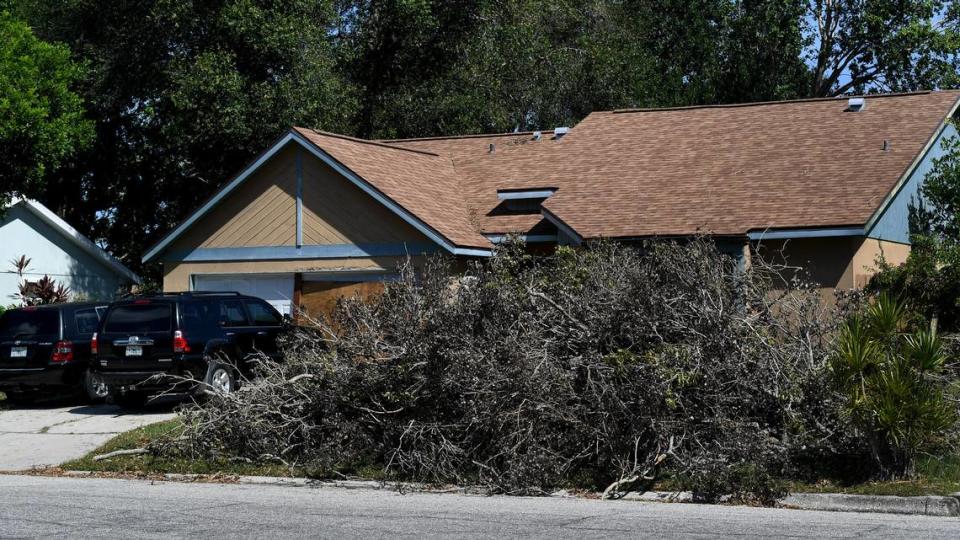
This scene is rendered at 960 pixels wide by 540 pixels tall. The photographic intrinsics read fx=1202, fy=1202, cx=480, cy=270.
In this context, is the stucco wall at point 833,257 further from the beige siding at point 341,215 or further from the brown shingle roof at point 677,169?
the beige siding at point 341,215

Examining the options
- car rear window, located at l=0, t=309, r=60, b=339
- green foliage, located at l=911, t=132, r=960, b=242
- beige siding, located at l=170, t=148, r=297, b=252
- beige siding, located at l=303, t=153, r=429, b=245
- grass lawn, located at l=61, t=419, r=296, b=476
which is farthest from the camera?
beige siding, located at l=170, t=148, r=297, b=252

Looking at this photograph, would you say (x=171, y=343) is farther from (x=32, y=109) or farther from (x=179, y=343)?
(x=32, y=109)

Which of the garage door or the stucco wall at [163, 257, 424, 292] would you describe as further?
the garage door

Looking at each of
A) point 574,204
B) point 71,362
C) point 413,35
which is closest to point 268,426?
point 71,362

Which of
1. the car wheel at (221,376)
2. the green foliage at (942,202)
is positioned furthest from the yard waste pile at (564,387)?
the green foliage at (942,202)

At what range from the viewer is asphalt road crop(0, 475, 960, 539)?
391 inches

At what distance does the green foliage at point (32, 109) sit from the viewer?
2742 centimetres

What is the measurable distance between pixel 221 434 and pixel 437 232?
301 inches

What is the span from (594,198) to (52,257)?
1728 centimetres

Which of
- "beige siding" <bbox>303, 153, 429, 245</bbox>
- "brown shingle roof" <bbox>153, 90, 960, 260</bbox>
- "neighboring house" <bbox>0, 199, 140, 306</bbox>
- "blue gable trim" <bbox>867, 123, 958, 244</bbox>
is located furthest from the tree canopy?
"blue gable trim" <bbox>867, 123, 958, 244</bbox>

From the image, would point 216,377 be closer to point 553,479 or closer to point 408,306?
point 408,306

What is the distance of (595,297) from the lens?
14070 millimetres

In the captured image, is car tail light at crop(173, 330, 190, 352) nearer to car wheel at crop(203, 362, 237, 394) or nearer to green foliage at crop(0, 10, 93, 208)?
car wheel at crop(203, 362, 237, 394)

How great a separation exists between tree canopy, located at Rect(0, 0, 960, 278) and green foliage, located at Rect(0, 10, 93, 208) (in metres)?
0.12
